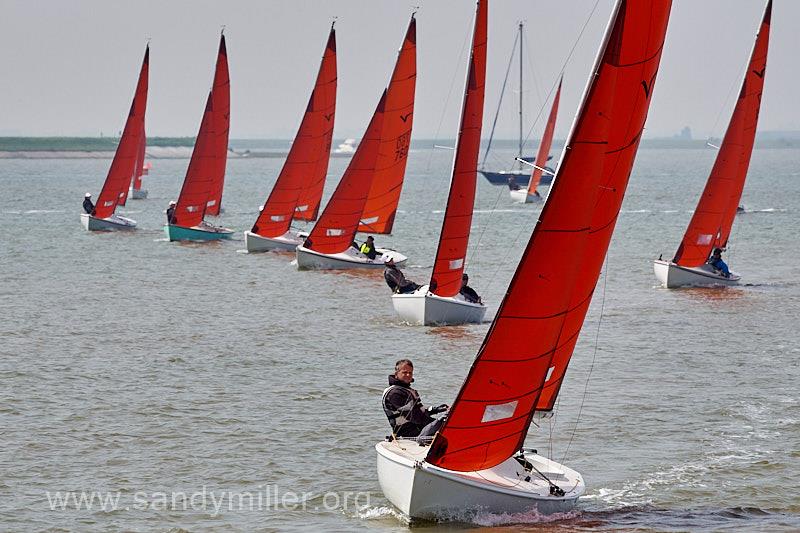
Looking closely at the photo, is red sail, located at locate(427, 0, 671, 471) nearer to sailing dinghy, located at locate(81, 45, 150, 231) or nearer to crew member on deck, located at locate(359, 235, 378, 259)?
crew member on deck, located at locate(359, 235, 378, 259)

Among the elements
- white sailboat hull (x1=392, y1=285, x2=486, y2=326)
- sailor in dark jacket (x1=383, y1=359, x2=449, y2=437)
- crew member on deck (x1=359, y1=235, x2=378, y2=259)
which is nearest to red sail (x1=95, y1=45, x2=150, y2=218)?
crew member on deck (x1=359, y1=235, x2=378, y2=259)

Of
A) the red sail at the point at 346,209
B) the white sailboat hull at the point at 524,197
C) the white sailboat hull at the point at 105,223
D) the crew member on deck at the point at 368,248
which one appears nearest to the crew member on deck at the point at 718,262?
the crew member on deck at the point at 368,248

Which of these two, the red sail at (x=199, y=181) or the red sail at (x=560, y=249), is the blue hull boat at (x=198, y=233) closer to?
the red sail at (x=199, y=181)

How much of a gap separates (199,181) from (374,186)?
10.3 m

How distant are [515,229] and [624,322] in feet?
101

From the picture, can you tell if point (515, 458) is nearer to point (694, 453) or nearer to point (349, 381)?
point (694, 453)

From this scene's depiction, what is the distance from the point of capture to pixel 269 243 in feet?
141

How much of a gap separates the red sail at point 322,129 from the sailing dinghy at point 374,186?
467cm

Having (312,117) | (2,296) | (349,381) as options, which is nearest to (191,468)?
(349,381)

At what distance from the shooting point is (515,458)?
1472 centimetres

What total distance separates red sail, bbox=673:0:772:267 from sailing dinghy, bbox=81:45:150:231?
1013 inches

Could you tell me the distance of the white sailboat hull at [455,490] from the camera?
13570 millimetres

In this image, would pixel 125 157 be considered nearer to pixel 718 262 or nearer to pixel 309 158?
pixel 309 158

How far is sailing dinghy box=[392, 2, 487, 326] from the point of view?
27.2 m
